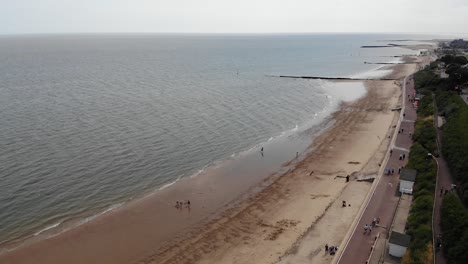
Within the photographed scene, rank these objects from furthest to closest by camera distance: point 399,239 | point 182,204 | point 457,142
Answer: point 457,142, point 182,204, point 399,239

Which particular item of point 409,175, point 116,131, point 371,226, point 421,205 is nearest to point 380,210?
point 421,205

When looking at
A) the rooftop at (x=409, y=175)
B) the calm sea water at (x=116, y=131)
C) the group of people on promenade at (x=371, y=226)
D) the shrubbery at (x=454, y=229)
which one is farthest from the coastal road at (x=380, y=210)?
the calm sea water at (x=116, y=131)

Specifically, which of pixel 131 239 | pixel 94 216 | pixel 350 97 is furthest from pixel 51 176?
pixel 350 97

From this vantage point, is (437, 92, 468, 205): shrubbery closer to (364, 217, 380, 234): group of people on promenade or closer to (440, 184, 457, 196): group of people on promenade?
(440, 184, 457, 196): group of people on promenade

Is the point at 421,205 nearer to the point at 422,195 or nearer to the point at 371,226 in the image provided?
the point at 422,195

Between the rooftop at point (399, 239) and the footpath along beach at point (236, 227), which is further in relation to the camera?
the footpath along beach at point (236, 227)

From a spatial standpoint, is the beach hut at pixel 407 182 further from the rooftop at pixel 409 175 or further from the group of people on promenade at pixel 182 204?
the group of people on promenade at pixel 182 204

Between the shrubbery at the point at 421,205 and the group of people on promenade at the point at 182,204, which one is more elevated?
the shrubbery at the point at 421,205
